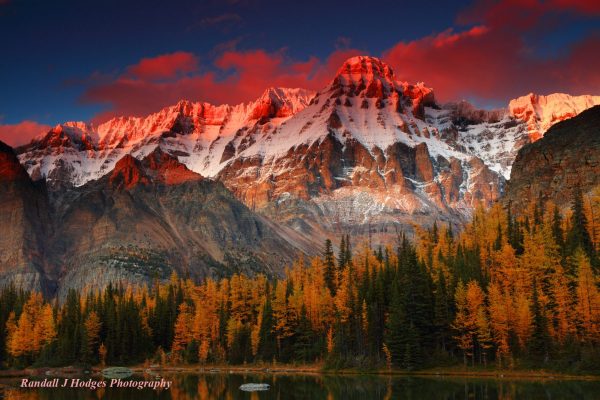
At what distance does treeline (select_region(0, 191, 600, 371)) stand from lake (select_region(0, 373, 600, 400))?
10.3 meters

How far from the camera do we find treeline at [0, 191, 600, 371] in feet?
399

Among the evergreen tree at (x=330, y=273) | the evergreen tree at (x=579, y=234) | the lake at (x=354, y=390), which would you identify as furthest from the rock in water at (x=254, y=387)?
the evergreen tree at (x=579, y=234)

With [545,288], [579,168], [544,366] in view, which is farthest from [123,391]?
[579,168]

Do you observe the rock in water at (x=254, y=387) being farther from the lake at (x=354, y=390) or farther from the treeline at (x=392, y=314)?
the treeline at (x=392, y=314)

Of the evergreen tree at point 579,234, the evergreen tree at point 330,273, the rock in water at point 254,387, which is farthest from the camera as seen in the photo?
the evergreen tree at point 330,273

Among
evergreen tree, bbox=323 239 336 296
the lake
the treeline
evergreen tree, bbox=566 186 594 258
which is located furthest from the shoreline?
evergreen tree, bbox=566 186 594 258

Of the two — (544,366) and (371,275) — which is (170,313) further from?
(544,366)

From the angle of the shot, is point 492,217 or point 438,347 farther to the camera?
point 492,217

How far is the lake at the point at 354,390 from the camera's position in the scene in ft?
309

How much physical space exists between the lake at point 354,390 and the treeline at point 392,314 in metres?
10.3

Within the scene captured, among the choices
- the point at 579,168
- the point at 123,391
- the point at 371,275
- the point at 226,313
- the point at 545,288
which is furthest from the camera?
the point at 579,168

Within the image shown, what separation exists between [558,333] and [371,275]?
41711 mm

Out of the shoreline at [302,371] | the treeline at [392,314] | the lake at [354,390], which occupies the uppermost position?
the treeline at [392,314]

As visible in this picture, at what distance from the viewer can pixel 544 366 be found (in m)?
118
